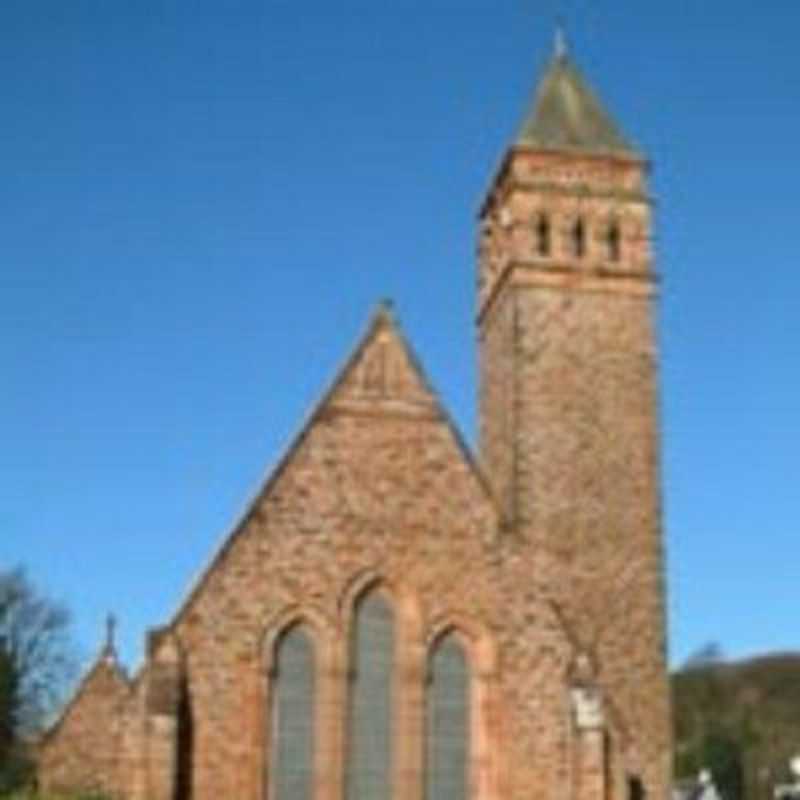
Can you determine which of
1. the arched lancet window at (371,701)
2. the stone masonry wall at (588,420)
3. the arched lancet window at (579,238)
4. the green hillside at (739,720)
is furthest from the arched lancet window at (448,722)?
the green hillside at (739,720)

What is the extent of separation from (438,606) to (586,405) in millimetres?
6029

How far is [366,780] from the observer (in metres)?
30.9

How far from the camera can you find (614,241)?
37.5m

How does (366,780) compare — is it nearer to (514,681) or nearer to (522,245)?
(514,681)

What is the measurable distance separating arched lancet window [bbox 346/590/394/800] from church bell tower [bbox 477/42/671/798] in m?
2.93

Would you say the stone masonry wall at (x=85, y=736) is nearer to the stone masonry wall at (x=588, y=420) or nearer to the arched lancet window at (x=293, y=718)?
the arched lancet window at (x=293, y=718)

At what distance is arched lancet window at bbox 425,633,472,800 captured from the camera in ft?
102

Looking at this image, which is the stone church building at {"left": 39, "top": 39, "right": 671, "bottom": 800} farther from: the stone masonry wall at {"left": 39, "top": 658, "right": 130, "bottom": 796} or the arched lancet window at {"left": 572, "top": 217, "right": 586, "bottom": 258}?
the arched lancet window at {"left": 572, "top": 217, "right": 586, "bottom": 258}

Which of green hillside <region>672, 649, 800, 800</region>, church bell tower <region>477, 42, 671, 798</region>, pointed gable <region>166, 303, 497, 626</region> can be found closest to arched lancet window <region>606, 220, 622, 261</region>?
church bell tower <region>477, 42, 671, 798</region>

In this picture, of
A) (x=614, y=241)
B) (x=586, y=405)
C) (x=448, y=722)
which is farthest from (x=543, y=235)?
(x=448, y=722)

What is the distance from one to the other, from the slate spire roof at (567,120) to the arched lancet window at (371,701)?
460 inches

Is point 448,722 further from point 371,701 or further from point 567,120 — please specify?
point 567,120

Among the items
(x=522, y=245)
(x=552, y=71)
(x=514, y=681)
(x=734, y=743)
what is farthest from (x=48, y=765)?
(x=734, y=743)

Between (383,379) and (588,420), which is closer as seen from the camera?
(383,379)
